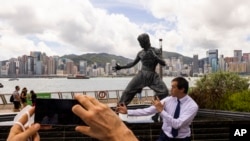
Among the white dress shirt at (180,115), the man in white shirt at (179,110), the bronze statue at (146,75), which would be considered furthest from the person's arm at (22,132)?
the bronze statue at (146,75)

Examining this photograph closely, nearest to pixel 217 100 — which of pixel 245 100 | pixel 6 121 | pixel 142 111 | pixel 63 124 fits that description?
pixel 245 100

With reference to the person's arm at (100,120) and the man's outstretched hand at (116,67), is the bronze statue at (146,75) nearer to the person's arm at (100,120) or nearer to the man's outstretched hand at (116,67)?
the man's outstretched hand at (116,67)

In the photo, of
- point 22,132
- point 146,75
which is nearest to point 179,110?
point 22,132

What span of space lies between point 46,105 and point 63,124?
0.41 feet

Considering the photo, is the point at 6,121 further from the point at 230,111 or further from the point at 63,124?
the point at 63,124

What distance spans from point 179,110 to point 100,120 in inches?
131

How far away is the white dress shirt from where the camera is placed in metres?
4.54

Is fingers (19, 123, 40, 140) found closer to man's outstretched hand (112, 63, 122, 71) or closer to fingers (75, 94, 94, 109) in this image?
fingers (75, 94, 94, 109)

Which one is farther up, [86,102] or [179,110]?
[86,102]

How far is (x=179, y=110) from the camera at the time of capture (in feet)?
15.5

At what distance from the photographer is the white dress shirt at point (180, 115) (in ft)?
14.9

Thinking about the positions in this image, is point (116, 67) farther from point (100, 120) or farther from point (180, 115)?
point (100, 120)

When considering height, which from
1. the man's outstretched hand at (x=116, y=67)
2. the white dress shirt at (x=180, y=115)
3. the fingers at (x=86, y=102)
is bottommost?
the white dress shirt at (x=180, y=115)

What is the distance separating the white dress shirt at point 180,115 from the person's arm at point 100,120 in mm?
2972
